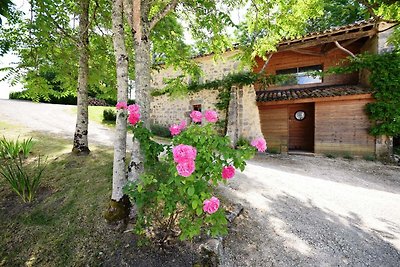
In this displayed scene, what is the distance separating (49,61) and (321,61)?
11591 mm

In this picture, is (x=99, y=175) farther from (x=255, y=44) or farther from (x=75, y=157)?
(x=255, y=44)

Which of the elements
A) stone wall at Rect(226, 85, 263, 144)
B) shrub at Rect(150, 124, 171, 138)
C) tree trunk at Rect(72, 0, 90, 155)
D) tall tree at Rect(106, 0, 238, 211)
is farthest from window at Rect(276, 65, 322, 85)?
tree trunk at Rect(72, 0, 90, 155)

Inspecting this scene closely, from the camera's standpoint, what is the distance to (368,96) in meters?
8.20

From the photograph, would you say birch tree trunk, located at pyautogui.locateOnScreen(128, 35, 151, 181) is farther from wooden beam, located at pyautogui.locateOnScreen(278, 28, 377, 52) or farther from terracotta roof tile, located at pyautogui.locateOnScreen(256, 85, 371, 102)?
wooden beam, located at pyautogui.locateOnScreen(278, 28, 377, 52)

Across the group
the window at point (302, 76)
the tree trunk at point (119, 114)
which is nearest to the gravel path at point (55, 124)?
the tree trunk at point (119, 114)

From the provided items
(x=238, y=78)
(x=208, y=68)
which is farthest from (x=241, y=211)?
(x=208, y=68)

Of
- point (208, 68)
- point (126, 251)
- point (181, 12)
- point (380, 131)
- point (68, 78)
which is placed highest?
point (208, 68)

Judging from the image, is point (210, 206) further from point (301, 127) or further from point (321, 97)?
point (301, 127)

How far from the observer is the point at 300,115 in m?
10.8

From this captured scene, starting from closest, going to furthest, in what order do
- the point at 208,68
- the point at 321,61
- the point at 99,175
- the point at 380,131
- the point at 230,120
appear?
the point at 99,175
the point at 380,131
the point at 230,120
the point at 321,61
the point at 208,68

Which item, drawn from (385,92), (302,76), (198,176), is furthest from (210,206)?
(302,76)

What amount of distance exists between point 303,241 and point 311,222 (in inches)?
22.0

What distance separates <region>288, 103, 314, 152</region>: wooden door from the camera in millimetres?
10641

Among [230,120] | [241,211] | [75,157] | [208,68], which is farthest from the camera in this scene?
[208,68]
